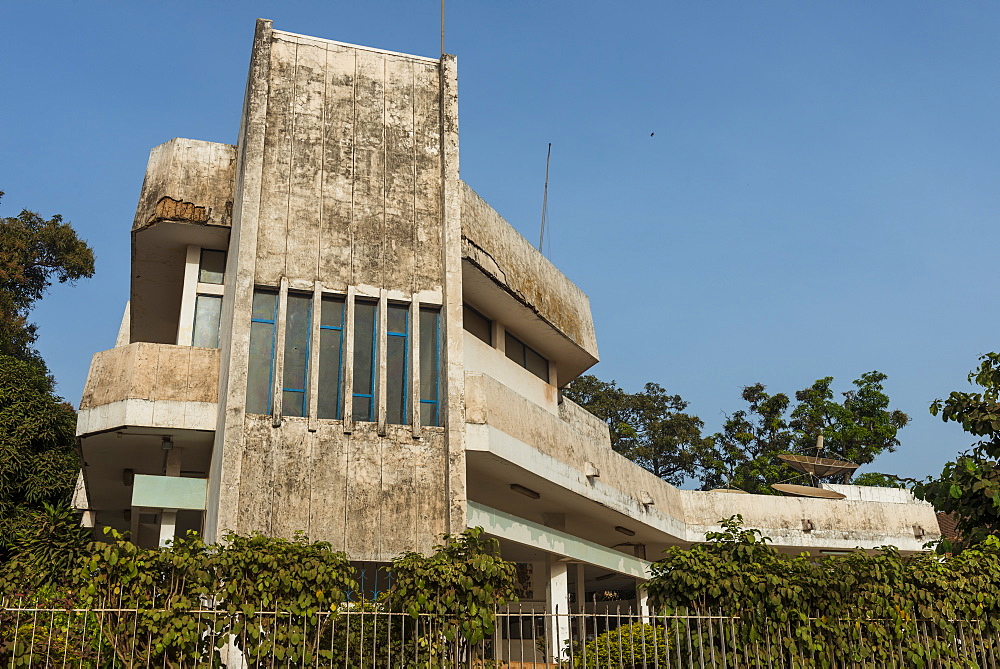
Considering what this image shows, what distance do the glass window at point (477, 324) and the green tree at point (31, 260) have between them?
20805 mm

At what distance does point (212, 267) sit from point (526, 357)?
8075 millimetres

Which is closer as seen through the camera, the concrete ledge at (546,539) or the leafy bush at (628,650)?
the leafy bush at (628,650)

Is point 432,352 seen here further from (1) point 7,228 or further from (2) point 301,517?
(1) point 7,228

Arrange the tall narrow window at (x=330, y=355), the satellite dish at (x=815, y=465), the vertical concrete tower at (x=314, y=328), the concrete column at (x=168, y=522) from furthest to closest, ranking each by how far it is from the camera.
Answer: the satellite dish at (x=815, y=465) < the concrete column at (x=168, y=522) < the tall narrow window at (x=330, y=355) < the vertical concrete tower at (x=314, y=328)

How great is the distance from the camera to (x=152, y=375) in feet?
51.1

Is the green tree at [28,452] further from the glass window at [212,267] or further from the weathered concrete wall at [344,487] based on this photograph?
the weathered concrete wall at [344,487]

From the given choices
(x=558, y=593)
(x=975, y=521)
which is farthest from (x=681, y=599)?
(x=558, y=593)

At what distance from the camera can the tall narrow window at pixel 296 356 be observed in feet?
48.9

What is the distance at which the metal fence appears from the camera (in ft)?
28.3

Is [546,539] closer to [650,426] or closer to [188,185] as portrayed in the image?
[188,185]

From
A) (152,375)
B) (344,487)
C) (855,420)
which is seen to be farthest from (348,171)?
(855,420)

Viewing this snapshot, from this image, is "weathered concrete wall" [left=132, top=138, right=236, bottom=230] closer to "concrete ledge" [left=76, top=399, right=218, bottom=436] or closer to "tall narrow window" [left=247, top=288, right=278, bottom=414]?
"tall narrow window" [left=247, top=288, right=278, bottom=414]

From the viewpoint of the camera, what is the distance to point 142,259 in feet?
61.5

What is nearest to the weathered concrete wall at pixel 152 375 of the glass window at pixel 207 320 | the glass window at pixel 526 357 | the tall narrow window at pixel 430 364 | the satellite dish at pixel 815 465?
the glass window at pixel 207 320
